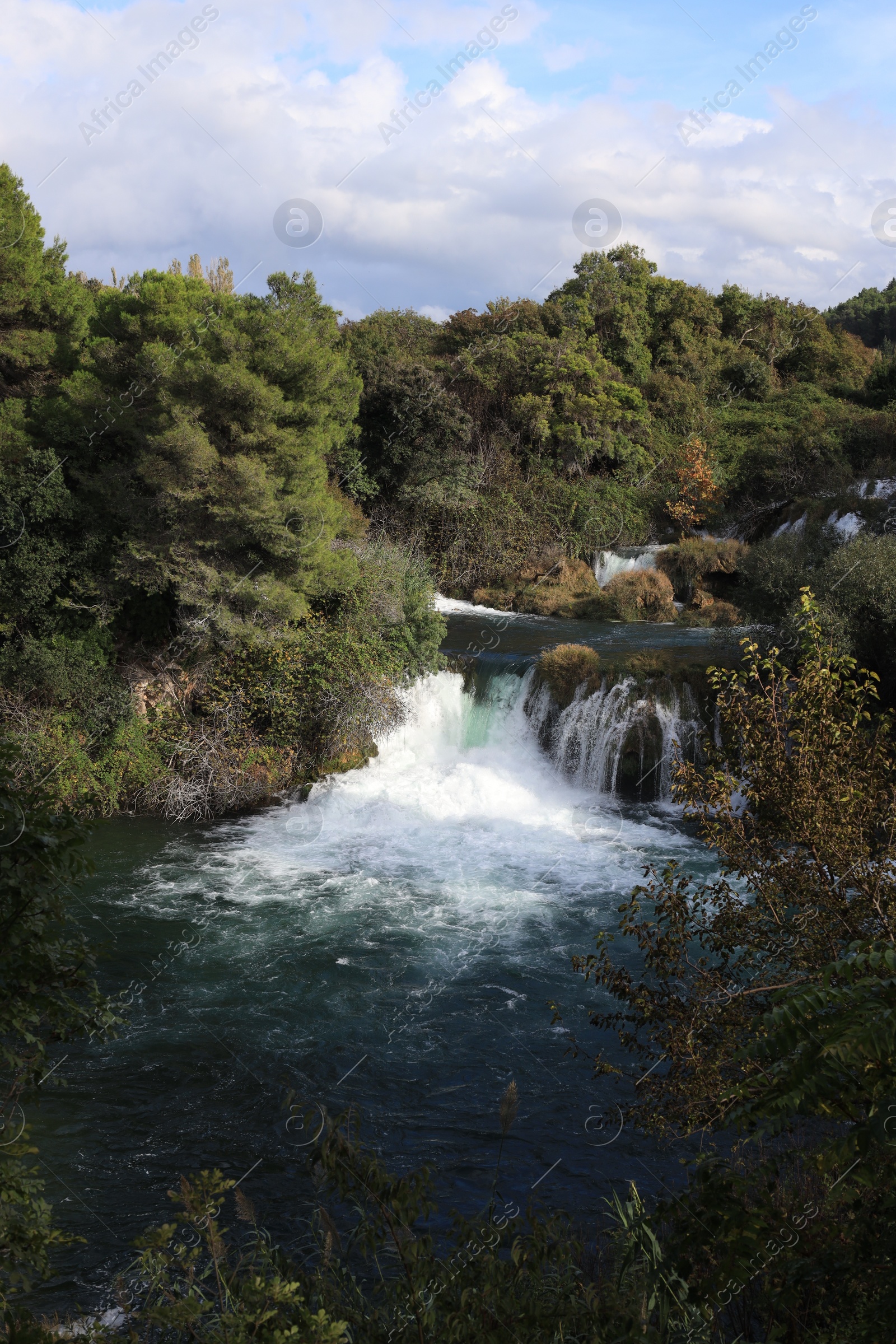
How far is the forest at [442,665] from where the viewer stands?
3410 millimetres

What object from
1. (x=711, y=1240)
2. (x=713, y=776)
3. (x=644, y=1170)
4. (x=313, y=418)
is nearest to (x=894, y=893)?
(x=713, y=776)

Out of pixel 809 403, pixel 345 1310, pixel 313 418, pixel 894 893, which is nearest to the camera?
pixel 345 1310

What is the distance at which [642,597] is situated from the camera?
72.6 ft

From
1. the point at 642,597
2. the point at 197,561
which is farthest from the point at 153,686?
the point at 642,597

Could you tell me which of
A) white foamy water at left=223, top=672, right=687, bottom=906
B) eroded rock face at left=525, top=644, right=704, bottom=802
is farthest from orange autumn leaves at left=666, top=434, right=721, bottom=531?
white foamy water at left=223, top=672, right=687, bottom=906

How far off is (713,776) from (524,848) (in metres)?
7.92

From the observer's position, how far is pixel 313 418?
49.4ft

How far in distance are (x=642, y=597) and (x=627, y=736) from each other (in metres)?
7.77

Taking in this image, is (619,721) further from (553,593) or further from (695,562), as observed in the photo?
(695,562)

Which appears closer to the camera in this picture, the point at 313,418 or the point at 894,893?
the point at 894,893

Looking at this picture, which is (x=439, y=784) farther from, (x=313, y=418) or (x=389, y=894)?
(x=313, y=418)

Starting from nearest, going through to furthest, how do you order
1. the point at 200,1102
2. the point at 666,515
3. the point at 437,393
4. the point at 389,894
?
the point at 200,1102 < the point at 389,894 < the point at 437,393 < the point at 666,515

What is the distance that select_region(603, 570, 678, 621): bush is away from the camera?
858 inches

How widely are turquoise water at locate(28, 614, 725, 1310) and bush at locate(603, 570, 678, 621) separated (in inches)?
284
